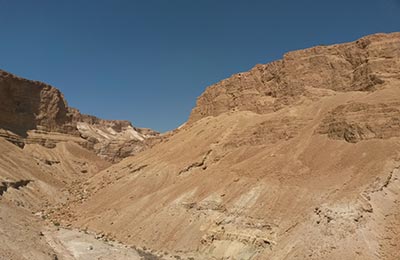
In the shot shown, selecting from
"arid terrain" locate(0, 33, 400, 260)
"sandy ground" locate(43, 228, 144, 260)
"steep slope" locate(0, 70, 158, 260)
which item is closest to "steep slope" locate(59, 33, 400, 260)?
"arid terrain" locate(0, 33, 400, 260)

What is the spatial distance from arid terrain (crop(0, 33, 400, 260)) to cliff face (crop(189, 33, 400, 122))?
10cm

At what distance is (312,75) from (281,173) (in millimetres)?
12695

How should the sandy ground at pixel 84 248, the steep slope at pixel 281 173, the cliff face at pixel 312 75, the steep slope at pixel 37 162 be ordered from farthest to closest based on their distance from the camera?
1. the cliff face at pixel 312 75
2. the steep slope at pixel 37 162
3. the sandy ground at pixel 84 248
4. the steep slope at pixel 281 173

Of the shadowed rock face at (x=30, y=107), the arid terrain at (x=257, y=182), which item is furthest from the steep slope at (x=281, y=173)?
the shadowed rock face at (x=30, y=107)

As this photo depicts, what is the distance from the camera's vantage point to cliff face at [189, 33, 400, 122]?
31516 mm

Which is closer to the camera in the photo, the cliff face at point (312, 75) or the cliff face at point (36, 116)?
the cliff face at point (312, 75)

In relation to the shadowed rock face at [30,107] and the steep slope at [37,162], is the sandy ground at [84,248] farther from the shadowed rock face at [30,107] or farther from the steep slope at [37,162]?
the shadowed rock face at [30,107]

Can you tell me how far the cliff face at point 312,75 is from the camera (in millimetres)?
31516

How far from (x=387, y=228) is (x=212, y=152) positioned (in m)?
16.7

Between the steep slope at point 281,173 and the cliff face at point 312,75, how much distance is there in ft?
0.31

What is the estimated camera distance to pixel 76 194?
4309cm

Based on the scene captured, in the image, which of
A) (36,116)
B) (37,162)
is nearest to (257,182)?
(37,162)

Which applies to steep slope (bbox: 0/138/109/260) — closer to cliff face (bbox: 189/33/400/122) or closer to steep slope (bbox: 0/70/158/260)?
steep slope (bbox: 0/70/158/260)

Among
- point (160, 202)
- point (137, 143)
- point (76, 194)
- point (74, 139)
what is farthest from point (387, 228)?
point (137, 143)
